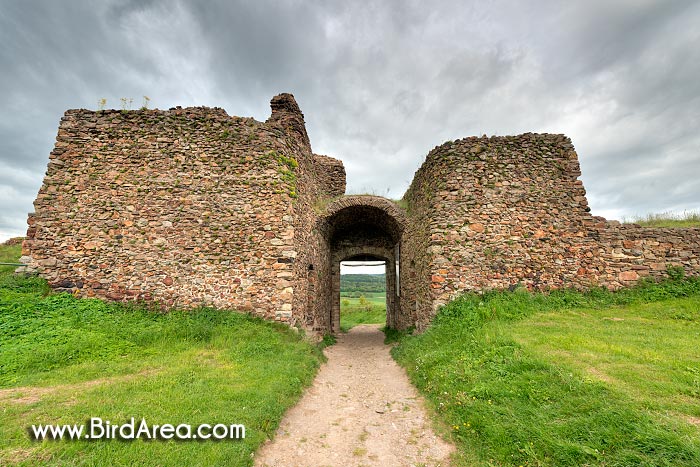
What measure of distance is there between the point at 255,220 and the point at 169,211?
239cm

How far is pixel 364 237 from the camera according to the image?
15.7 m

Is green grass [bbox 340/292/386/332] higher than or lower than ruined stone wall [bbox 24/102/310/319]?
lower

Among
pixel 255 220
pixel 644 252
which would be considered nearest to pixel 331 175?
pixel 255 220

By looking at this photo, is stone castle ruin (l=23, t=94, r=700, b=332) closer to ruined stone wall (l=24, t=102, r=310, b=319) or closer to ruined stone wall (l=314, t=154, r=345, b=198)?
ruined stone wall (l=24, t=102, r=310, b=319)

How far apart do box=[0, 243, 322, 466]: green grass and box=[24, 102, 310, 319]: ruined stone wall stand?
68 cm

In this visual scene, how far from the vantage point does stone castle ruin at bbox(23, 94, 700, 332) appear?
824cm

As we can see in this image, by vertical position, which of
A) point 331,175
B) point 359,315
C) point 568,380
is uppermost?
point 331,175

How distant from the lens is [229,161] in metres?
8.77

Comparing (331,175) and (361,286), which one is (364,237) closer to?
(331,175)

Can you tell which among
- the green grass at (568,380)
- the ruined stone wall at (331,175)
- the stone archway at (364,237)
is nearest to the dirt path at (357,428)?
the green grass at (568,380)

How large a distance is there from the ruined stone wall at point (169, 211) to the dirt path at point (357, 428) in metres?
2.83

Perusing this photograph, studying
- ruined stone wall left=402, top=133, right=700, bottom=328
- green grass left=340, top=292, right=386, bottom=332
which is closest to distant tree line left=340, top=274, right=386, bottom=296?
green grass left=340, top=292, right=386, bottom=332

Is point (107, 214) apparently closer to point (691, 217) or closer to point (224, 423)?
point (224, 423)

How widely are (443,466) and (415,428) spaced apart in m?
1.03
